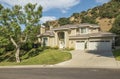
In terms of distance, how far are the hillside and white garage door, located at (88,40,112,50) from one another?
31.8 meters

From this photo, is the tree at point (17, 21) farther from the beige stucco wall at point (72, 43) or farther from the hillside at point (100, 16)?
the hillside at point (100, 16)

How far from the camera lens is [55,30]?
55.8 metres

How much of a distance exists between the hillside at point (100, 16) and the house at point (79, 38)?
90.2 ft

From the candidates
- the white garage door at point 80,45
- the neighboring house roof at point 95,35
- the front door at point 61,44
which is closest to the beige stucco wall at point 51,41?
the front door at point 61,44

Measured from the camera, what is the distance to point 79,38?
52.2m

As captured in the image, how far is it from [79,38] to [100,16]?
1621 inches

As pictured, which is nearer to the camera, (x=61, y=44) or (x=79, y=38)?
(x=79, y=38)

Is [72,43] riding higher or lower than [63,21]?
lower

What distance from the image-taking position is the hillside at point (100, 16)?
281ft

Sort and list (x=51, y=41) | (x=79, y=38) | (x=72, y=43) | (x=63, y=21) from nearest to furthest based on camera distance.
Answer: (x=79, y=38) → (x=72, y=43) → (x=51, y=41) → (x=63, y=21)

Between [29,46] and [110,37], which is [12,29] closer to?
[29,46]

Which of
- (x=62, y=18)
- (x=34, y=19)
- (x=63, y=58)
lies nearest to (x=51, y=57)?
(x=63, y=58)

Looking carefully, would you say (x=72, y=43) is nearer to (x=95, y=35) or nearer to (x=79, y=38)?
(x=79, y=38)

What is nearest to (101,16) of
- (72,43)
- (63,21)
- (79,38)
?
(63,21)
